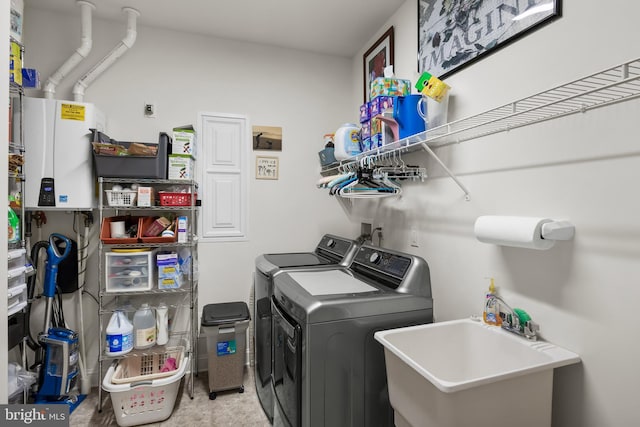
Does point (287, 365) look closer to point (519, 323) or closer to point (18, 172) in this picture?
point (519, 323)

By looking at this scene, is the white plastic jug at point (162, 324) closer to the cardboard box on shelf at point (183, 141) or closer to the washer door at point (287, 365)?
the washer door at point (287, 365)

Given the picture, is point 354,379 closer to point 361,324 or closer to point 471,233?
point 361,324

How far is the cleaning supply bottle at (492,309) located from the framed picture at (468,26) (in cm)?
109

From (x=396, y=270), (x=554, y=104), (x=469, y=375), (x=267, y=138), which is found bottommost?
(x=469, y=375)

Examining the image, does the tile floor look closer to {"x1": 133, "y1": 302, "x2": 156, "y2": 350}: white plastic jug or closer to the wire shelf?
{"x1": 133, "y1": 302, "x2": 156, "y2": 350}: white plastic jug

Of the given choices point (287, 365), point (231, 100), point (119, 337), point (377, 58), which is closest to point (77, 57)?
point (231, 100)

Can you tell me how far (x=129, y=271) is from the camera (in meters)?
2.19

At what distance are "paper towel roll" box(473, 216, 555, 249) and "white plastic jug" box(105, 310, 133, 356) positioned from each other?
2.21 metres

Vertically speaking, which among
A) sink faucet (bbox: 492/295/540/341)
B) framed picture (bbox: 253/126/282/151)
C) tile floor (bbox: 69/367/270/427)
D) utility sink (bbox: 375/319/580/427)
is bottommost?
tile floor (bbox: 69/367/270/427)

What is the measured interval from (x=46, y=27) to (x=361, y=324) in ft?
9.63

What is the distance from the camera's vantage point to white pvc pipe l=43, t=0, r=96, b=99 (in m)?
2.18

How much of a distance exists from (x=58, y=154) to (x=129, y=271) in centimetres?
88

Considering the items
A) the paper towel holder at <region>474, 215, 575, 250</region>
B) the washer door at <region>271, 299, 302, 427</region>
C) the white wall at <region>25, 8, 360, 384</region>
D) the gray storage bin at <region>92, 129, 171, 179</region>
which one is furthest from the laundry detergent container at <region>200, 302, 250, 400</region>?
the paper towel holder at <region>474, 215, 575, 250</region>

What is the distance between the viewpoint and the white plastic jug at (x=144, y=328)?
2152mm
